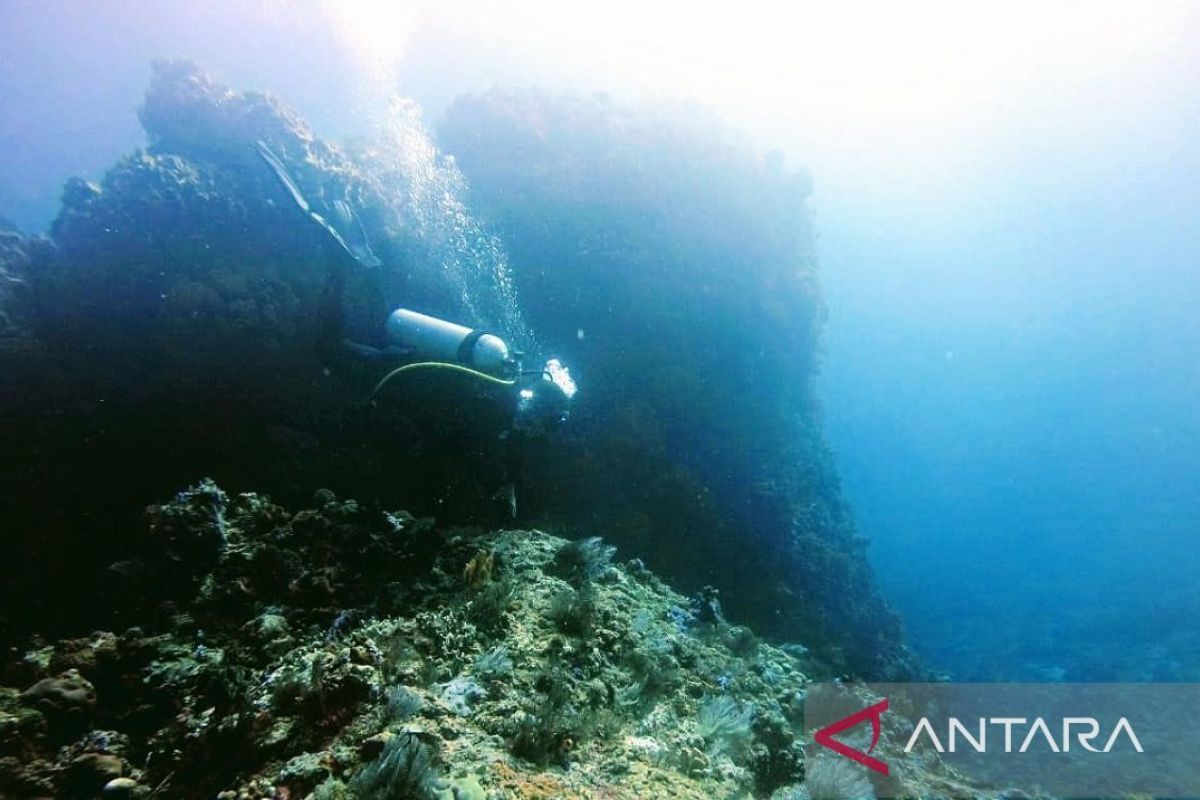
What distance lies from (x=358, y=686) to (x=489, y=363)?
463 cm

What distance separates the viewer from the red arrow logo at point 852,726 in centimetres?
440

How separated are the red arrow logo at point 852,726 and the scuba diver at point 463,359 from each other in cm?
438

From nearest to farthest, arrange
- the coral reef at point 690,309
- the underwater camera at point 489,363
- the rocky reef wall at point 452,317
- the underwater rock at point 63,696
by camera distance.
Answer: the underwater rock at point 63,696
the underwater camera at point 489,363
the rocky reef wall at point 452,317
the coral reef at point 690,309

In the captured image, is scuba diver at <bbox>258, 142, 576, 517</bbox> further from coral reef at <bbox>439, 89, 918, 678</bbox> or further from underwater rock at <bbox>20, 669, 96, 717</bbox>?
coral reef at <bbox>439, 89, 918, 678</bbox>

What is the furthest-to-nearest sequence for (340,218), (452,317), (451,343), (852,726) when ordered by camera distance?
(452,317)
(340,218)
(451,343)
(852,726)

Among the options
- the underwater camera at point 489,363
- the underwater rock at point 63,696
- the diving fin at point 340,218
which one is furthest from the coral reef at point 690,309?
the underwater rock at point 63,696

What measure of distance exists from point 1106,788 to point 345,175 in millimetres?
18498

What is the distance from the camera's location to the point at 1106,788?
25.2 feet

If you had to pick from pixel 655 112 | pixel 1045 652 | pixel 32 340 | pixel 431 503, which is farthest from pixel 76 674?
pixel 1045 652

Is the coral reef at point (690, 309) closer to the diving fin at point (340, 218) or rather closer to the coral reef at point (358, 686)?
the diving fin at point (340, 218)

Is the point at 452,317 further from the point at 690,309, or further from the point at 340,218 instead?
the point at 690,309

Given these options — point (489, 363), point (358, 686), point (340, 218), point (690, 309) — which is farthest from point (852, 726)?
point (340, 218)

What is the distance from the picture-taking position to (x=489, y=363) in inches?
275

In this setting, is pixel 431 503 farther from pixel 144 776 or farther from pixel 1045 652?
pixel 1045 652
